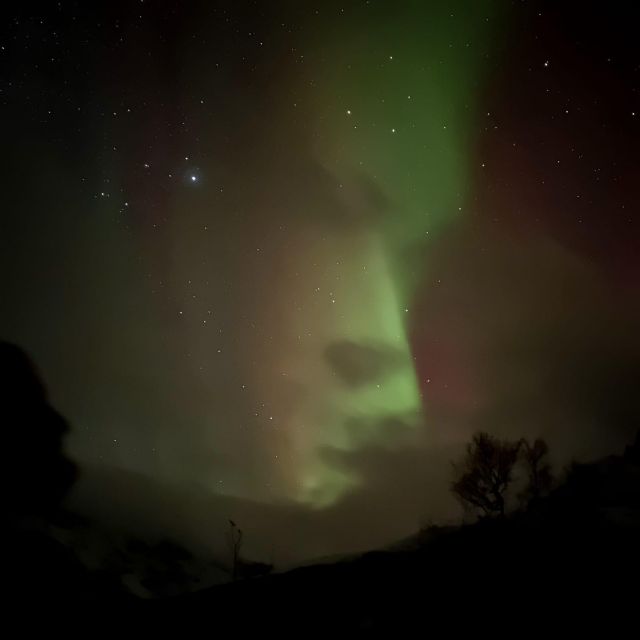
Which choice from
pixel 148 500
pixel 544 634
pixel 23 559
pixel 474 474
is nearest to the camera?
pixel 544 634

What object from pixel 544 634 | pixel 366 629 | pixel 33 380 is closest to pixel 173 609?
pixel 366 629

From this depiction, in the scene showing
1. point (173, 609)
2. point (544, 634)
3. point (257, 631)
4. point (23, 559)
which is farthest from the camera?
point (23, 559)

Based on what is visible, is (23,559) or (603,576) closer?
(603,576)

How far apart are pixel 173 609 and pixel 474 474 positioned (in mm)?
42547

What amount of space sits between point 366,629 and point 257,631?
5.33 metres

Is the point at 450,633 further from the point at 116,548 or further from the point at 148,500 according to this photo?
the point at 148,500

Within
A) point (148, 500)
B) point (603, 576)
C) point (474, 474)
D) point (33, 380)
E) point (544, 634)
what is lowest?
point (544, 634)

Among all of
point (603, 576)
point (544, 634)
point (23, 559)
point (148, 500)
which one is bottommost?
point (544, 634)

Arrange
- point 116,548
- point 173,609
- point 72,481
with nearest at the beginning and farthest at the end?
1. point 173,609
2. point 72,481
3. point 116,548

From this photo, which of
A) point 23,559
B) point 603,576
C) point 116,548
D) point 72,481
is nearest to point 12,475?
point 72,481

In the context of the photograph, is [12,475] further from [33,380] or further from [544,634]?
[544,634]

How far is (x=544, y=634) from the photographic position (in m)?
16.9

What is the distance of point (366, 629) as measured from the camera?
20.1 metres

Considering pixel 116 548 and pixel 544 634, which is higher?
pixel 116 548
